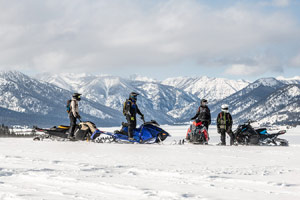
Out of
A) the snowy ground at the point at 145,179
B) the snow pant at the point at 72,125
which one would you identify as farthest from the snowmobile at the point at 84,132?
the snowy ground at the point at 145,179

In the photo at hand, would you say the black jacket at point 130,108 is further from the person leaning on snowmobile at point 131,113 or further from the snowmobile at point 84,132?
the snowmobile at point 84,132

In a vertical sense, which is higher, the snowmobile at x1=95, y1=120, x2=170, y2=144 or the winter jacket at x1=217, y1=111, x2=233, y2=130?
the winter jacket at x1=217, y1=111, x2=233, y2=130

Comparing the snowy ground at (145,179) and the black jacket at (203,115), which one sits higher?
the black jacket at (203,115)

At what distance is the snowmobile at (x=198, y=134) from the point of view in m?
17.1

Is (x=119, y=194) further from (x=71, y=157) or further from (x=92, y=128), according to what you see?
(x=92, y=128)

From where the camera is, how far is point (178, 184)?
21.2 ft

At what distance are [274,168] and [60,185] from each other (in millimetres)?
4874

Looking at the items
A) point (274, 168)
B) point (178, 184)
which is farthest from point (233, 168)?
point (178, 184)

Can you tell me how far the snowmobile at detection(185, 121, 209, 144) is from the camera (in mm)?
17109

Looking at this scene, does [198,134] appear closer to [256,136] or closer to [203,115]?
[203,115]

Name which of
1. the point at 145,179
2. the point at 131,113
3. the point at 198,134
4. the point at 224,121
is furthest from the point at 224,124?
the point at 145,179

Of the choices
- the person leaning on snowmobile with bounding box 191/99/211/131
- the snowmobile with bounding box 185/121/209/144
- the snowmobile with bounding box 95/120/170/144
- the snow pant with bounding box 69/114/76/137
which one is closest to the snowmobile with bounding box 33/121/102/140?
the snow pant with bounding box 69/114/76/137

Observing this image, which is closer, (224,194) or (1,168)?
(224,194)

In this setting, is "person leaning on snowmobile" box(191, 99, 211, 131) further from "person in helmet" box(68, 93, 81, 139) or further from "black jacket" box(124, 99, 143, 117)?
"person in helmet" box(68, 93, 81, 139)
